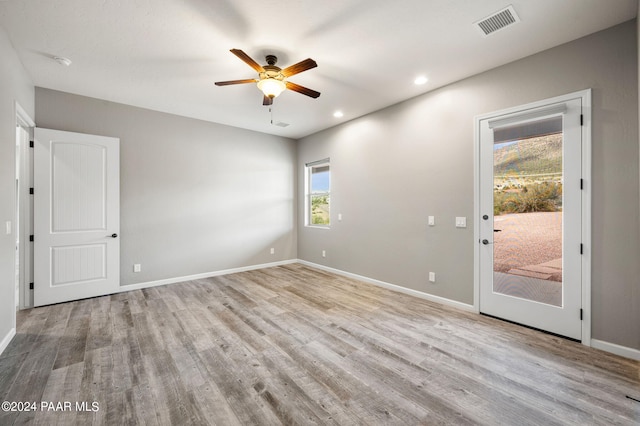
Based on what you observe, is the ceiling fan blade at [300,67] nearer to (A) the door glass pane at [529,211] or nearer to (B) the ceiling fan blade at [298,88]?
(B) the ceiling fan blade at [298,88]

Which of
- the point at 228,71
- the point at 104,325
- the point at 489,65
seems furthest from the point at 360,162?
the point at 104,325

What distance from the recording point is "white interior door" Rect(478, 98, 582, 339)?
2574 millimetres

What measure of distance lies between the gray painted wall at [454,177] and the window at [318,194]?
234 millimetres

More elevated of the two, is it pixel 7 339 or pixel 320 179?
pixel 320 179

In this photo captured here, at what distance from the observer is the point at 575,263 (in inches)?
101

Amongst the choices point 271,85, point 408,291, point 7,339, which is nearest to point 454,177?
point 408,291

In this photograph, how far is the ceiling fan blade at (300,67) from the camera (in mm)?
2406

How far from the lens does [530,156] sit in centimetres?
284

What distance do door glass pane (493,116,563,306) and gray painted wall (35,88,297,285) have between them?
4180 millimetres

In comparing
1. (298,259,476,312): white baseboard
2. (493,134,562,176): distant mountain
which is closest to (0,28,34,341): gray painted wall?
(298,259,476,312): white baseboard

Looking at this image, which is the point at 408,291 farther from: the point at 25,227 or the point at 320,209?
the point at 25,227

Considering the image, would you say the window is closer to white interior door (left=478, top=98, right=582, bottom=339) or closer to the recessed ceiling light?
white interior door (left=478, top=98, right=582, bottom=339)

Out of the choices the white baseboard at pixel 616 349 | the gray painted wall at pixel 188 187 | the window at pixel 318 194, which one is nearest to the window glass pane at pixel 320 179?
the window at pixel 318 194

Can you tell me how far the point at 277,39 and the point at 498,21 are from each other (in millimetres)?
1983
